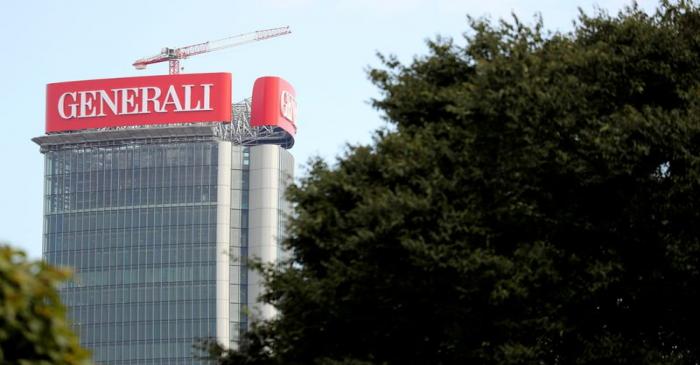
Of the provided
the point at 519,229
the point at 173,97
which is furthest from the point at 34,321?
the point at 173,97

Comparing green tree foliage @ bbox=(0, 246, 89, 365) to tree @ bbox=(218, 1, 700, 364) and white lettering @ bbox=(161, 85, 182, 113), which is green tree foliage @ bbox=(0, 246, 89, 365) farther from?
white lettering @ bbox=(161, 85, 182, 113)

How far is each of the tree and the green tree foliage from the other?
2085cm

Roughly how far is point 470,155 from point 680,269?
20.5ft

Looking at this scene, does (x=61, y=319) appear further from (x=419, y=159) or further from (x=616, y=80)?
(x=616, y=80)

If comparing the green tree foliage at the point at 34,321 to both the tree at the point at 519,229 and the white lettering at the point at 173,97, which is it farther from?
the white lettering at the point at 173,97

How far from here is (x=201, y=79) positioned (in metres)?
199

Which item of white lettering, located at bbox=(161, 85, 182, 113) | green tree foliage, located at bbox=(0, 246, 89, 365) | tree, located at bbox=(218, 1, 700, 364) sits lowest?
green tree foliage, located at bbox=(0, 246, 89, 365)

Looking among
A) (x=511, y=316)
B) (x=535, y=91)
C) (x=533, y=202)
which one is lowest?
(x=511, y=316)

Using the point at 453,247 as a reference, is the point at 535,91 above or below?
above

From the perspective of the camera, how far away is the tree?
3656cm

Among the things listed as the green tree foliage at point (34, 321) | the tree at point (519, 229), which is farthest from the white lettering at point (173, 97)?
the green tree foliage at point (34, 321)

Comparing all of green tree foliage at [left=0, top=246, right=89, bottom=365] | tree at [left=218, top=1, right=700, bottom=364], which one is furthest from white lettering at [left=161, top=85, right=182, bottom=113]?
green tree foliage at [left=0, top=246, right=89, bottom=365]

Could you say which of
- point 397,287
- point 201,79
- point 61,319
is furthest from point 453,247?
point 201,79

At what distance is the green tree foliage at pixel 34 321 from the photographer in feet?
48.2
